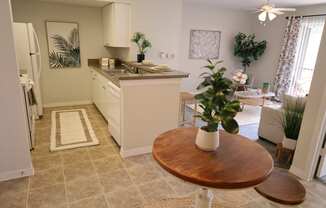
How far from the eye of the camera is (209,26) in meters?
6.53

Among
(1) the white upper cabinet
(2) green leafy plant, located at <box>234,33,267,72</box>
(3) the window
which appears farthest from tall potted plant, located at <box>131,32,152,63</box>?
(3) the window

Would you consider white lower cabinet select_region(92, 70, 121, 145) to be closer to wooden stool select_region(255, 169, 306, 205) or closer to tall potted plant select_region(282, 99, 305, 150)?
wooden stool select_region(255, 169, 306, 205)

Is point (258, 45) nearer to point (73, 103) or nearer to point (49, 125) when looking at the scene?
point (73, 103)

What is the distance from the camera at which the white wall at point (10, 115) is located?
7.13ft

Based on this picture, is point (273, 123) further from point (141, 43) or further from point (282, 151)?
point (141, 43)

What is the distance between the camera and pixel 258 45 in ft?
21.4

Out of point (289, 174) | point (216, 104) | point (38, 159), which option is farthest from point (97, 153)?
point (289, 174)

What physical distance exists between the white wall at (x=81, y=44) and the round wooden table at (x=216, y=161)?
4118mm

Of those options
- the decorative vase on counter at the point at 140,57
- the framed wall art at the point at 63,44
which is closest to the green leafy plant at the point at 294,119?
the decorative vase on counter at the point at 140,57

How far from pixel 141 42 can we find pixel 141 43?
0.8 inches

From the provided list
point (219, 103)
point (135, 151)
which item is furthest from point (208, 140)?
point (135, 151)

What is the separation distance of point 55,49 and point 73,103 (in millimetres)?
1280

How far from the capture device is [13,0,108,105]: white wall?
4.54m

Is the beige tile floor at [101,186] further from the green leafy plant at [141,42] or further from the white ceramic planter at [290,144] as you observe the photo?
the green leafy plant at [141,42]
